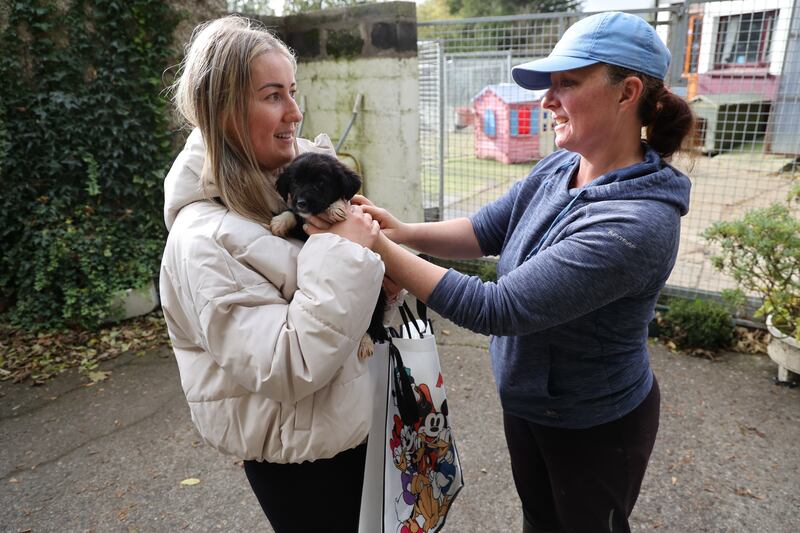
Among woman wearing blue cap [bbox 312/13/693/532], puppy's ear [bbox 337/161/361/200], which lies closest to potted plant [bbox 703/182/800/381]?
woman wearing blue cap [bbox 312/13/693/532]

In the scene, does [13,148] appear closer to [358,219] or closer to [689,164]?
[358,219]

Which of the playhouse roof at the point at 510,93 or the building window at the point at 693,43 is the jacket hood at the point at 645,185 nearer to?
the building window at the point at 693,43

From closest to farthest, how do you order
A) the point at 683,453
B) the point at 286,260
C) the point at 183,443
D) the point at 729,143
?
the point at 286,260, the point at 683,453, the point at 183,443, the point at 729,143

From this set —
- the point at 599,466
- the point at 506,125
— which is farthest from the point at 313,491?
the point at 506,125

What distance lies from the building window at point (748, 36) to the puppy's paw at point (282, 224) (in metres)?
5.99

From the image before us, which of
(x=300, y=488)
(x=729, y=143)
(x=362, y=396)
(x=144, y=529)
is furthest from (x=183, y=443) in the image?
(x=729, y=143)

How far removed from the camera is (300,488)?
5.90ft

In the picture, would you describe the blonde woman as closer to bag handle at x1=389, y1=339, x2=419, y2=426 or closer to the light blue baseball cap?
bag handle at x1=389, y1=339, x2=419, y2=426

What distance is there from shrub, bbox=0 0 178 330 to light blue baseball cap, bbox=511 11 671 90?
5.01m

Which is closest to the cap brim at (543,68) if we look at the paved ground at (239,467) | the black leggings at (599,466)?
the black leggings at (599,466)

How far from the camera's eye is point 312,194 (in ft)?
5.58

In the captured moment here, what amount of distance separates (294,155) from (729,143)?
536cm

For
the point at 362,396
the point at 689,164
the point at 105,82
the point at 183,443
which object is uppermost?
the point at 105,82

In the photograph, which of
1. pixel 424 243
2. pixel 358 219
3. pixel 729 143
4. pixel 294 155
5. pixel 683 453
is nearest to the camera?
pixel 358 219
